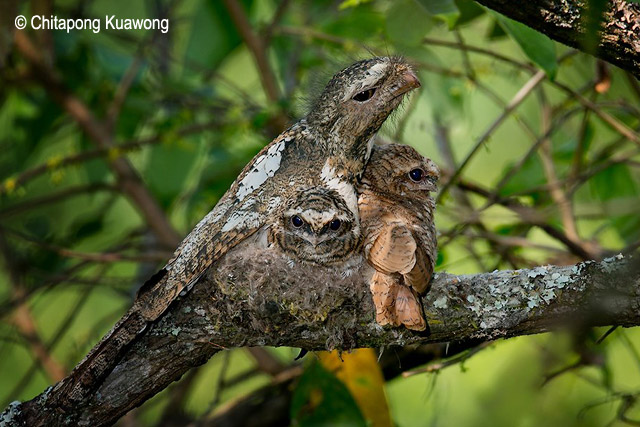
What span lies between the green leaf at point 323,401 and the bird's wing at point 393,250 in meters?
0.70

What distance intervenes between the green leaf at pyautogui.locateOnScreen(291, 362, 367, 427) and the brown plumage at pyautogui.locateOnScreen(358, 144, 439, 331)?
2.19 ft

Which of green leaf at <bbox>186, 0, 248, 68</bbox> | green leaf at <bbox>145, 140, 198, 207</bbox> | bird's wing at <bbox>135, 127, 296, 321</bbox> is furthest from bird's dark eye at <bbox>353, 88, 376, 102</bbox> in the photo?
green leaf at <bbox>186, 0, 248, 68</bbox>

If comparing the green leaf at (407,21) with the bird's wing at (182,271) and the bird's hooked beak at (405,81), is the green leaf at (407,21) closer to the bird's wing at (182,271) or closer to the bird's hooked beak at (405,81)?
the bird's hooked beak at (405,81)

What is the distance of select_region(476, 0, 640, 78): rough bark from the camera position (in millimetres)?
1502

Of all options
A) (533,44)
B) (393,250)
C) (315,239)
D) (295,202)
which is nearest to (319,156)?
(295,202)

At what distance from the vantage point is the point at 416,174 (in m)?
2.43

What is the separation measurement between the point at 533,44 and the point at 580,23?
1.61 ft

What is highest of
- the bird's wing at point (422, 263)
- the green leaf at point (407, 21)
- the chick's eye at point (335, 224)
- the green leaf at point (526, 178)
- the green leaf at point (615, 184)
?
the green leaf at point (407, 21)

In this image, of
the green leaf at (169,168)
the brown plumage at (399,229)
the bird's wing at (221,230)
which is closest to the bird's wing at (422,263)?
the brown plumage at (399,229)

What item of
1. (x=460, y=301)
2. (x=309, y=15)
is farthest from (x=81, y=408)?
(x=309, y=15)

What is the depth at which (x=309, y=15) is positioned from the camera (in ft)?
15.6

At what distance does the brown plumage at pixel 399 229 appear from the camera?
6.34ft

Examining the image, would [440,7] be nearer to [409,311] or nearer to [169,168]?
[409,311]

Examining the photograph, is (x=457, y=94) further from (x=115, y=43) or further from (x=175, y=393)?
(x=115, y=43)
